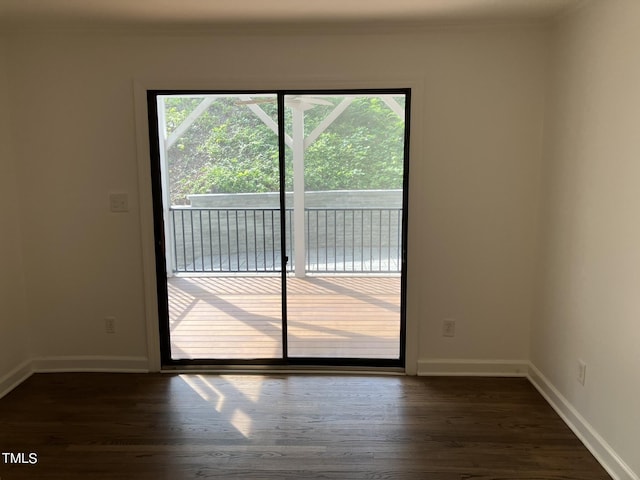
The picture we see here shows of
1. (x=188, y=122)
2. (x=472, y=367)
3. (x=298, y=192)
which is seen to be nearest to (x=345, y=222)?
(x=298, y=192)

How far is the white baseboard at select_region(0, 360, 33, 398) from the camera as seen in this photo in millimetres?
2945

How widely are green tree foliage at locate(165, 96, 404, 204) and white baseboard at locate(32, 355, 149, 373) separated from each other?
2.00 m

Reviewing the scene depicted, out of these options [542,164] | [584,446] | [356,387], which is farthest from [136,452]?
[542,164]

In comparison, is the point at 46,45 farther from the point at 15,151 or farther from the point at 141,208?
the point at 141,208

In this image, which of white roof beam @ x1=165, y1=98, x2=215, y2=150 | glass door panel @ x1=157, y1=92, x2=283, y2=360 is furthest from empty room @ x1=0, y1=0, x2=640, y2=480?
white roof beam @ x1=165, y1=98, x2=215, y2=150

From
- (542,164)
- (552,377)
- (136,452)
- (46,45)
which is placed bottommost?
(136,452)

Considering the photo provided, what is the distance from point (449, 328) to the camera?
10.4ft

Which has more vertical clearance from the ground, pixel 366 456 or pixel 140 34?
pixel 140 34

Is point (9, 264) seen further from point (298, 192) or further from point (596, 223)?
point (596, 223)

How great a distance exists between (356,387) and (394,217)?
2.90 metres

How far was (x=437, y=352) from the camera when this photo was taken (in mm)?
3188

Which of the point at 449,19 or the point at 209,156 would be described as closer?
the point at 449,19

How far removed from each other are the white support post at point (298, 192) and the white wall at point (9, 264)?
83.4 inches

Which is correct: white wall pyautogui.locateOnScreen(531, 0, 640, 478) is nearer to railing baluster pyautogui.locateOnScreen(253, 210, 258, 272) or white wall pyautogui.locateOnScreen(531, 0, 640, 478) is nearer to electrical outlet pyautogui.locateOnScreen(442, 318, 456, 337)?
electrical outlet pyautogui.locateOnScreen(442, 318, 456, 337)
